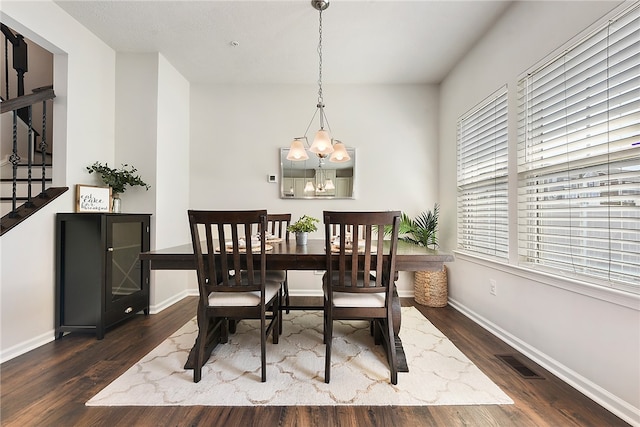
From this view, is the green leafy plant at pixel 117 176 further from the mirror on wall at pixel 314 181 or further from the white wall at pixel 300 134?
the mirror on wall at pixel 314 181

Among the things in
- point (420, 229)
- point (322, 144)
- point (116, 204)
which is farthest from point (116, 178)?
point (420, 229)

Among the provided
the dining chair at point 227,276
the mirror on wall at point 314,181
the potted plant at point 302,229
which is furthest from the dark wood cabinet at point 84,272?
the mirror on wall at point 314,181

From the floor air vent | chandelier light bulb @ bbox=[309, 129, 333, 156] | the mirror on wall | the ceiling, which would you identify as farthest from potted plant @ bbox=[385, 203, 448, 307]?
the ceiling

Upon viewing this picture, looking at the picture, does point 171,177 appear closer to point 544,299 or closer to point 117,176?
point 117,176

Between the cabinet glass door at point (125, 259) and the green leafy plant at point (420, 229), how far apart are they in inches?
106

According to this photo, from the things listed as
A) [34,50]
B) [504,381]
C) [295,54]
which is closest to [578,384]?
[504,381]

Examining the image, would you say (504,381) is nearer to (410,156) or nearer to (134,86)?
(410,156)

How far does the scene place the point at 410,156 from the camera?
364 centimetres

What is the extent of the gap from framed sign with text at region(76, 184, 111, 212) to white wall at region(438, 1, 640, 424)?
145 inches

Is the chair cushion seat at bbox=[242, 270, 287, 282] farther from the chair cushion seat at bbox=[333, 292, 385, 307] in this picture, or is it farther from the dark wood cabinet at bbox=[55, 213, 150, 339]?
the dark wood cabinet at bbox=[55, 213, 150, 339]

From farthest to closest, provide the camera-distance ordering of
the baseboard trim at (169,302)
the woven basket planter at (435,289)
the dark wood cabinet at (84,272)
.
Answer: the woven basket planter at (435,289), the baseboard trim at (169,302), the dark wood cabinet at (84,272)

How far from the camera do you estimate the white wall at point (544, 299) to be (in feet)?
4.66

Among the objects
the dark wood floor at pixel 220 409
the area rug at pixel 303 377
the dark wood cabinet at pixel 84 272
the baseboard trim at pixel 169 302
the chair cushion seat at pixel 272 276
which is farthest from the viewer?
the baseboard trim at pixel 169 302

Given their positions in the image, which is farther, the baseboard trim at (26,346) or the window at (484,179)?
the window at (484,179)
